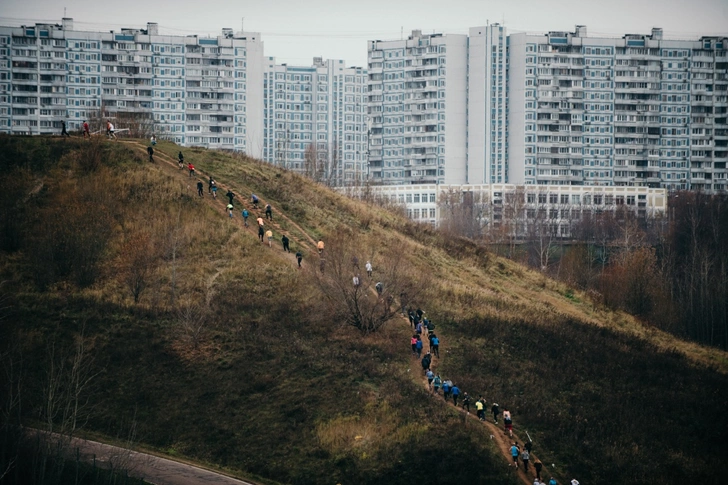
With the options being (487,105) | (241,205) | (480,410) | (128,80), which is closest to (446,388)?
(480,410)

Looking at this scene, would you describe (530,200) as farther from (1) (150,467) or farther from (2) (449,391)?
(1) (150,467)

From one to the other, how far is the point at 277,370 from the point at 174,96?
11813 centimetres

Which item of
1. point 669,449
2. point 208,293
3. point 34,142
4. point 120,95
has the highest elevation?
point 120,95

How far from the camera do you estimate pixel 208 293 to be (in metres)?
68.7

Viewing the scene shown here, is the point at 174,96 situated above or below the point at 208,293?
above

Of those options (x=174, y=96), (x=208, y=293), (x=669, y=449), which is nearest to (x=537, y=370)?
(x=669, y=449)

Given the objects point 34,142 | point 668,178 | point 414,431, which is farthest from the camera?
point 668,178

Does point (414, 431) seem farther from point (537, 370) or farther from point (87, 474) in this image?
point (87, 474)

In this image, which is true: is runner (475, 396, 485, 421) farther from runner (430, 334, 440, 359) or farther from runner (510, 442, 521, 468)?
runner (430, 334, 440, 359)

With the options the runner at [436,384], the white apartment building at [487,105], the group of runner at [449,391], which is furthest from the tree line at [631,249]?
the runner at [436,384]

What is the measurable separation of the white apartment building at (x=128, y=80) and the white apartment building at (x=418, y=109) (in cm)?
2138

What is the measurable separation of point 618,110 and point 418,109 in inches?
1292

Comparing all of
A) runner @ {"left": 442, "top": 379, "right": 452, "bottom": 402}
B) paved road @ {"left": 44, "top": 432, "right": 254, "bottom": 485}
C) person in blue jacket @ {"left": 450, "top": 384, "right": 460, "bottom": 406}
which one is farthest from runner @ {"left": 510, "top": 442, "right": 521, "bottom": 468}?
paved road @ {"left": 44, "top": 432, "right": 254, "bottom": 485}

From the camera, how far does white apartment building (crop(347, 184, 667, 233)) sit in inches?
5861
